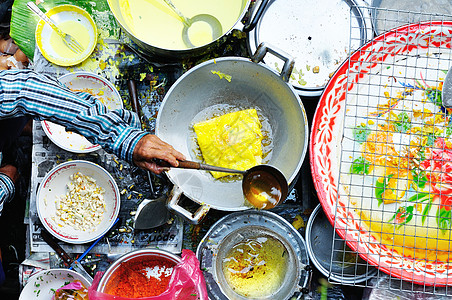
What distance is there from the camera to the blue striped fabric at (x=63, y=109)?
1.45m

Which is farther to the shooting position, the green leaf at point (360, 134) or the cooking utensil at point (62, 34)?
the cooking utensil at point (62, 34)

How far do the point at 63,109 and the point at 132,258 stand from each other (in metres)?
0.71

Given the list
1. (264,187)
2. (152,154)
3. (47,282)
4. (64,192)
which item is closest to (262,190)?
(264,187)

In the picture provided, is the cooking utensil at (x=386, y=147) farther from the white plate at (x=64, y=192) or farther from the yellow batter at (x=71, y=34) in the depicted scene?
the yellow batter at (x=71, y=34)

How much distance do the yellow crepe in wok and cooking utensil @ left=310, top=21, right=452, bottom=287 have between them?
297 millimetres

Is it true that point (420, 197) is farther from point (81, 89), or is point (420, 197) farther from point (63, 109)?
point (81, 89)

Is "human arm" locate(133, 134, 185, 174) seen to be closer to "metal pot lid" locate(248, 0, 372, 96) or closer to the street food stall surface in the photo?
the street food stall surface

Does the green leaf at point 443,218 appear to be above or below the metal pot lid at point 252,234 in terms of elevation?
above

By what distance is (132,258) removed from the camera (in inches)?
69.2

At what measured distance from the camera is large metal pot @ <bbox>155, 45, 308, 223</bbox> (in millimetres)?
1725

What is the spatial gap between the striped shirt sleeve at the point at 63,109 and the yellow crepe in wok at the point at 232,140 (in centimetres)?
39

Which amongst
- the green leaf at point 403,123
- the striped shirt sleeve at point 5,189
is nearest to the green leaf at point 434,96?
the green leaf at point 403,123

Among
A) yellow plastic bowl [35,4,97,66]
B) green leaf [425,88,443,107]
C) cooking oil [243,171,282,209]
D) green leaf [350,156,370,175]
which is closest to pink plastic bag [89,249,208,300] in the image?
cooking oil [243,171,282,209]

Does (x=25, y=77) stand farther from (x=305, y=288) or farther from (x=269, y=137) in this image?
(x=305, y=288)
